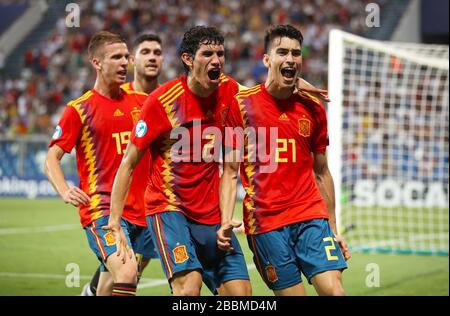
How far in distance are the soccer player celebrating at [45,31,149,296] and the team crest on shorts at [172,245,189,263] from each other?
0.88 meters

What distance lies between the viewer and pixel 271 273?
6.06 m

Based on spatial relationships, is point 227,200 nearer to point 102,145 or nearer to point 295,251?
point 295,251

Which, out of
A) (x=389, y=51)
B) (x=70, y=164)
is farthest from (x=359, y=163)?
(x=70, y=164)

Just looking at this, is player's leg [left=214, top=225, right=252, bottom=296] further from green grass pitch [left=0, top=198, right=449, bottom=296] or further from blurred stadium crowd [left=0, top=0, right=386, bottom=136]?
blurred stadium crowd [left=0, top=0, right=386, bottom=136]

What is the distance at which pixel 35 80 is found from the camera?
103 feet

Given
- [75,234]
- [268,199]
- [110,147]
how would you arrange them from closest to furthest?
1. [268,199]
2. [110,147]
3. [75,234]

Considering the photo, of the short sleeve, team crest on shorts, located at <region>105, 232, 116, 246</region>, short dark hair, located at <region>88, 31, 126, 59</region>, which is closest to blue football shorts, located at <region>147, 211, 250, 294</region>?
team crest on shorts, located at <region>105, 232, 116, 246</region>

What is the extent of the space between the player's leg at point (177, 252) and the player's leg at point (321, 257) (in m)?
0.77

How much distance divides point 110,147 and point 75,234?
31.1ft

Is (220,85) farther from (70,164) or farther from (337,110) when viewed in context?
(70,164)

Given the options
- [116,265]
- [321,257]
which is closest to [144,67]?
[116,265]

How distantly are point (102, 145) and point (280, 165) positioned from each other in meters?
1.76

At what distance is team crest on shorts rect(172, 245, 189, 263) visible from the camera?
5.88 metres

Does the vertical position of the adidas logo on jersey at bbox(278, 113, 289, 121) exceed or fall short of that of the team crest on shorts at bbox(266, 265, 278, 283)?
it exceeds it
